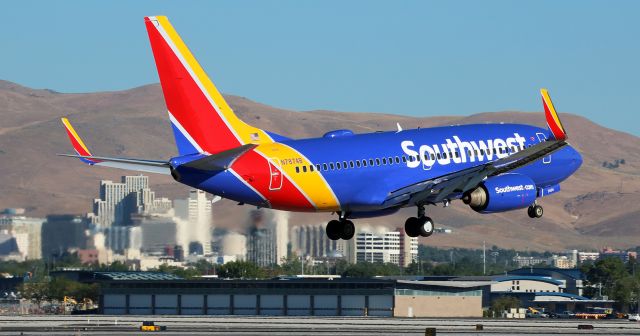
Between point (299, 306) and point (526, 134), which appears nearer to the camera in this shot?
point (526, 134)

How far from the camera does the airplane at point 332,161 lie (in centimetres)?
6650


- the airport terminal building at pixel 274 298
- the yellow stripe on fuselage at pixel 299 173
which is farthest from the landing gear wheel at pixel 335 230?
the airport terminal building at pixel 274 298

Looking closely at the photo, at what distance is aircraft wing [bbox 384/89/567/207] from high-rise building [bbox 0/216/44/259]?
1540 inches

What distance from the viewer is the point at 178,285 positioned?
128 m

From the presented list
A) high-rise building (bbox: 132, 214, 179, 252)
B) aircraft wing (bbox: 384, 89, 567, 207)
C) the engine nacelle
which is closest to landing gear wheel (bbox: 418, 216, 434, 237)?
aircraft wing (bbox: 384, 89, 567, 207)

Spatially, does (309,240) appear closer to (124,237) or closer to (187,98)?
(124,237)

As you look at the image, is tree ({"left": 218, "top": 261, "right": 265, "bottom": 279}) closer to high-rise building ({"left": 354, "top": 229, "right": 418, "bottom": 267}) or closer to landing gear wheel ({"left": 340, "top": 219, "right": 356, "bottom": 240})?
high-rise building ({"left": 354, "top": 229, "right": 418, "bottom": 267})

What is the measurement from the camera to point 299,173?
6788cm

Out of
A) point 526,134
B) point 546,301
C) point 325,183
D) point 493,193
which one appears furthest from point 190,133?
point 546,301

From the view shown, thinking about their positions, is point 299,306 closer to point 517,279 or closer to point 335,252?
point 335,252

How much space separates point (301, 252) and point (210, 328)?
9.16 m

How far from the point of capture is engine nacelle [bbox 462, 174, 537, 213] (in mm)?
72438

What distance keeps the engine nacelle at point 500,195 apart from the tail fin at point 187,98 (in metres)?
12.8

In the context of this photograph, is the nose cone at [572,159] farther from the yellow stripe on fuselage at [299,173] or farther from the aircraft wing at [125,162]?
the aircraft wing at [125,162]
